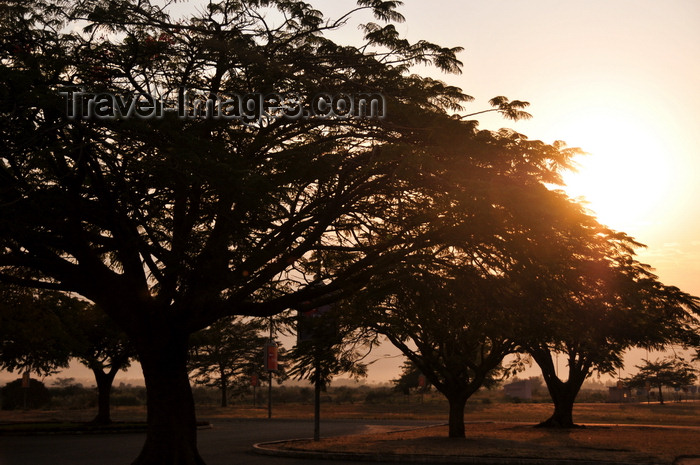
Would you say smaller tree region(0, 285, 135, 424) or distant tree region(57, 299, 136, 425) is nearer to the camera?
smaller tree region(0, 285, 135, 424)

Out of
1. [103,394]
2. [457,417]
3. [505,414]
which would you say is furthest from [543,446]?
[505,414]

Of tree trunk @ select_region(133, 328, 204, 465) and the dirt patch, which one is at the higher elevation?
tree trunk @ select_region(133, 328, 204, 465)

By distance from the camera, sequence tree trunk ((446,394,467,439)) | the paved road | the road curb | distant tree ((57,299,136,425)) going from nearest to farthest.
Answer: the road curb → the paved road → tree trunk ((446,394,467,439)) → distant tree ((57,299,136,425))

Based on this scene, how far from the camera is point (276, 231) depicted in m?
16.5

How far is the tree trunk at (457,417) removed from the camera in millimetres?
28531

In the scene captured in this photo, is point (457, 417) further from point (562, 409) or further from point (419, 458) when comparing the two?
point (562, 409)

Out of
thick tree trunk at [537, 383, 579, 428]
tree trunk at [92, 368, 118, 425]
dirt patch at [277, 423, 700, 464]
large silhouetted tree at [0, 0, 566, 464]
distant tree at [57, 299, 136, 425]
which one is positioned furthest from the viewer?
tree trunk at [92, 368, 118, 425]

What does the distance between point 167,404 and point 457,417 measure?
49.7ft

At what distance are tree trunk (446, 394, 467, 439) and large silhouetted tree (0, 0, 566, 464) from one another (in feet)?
41.2

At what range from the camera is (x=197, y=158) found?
12.8 metres

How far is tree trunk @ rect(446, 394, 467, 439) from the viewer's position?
28.5 meters

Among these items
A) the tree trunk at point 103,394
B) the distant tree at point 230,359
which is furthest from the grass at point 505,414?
the tree trunk at point 103,394

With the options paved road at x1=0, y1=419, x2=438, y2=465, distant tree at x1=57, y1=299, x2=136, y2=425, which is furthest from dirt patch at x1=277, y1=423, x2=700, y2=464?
distant tree at x1=57, y1=299, x2=136, y2=425

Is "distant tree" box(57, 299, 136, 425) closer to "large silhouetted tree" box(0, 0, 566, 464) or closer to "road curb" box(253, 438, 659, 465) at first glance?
"road curb" box(253, 438, 659, 465)
